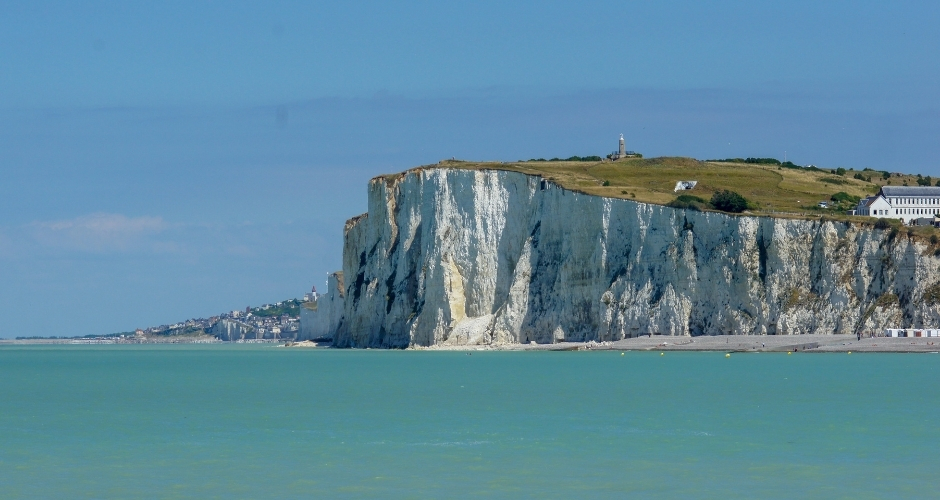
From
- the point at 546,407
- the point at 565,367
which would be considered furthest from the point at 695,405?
the point at 565,367

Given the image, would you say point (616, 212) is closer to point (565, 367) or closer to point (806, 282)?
point (806, 282)

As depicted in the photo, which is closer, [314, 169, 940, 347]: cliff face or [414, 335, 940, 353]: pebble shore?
[414, 335, 940, 353]: pebble shore

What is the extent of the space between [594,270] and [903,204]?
1923cm

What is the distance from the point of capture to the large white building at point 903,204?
2985 inches

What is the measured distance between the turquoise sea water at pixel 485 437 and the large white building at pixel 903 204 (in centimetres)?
3070

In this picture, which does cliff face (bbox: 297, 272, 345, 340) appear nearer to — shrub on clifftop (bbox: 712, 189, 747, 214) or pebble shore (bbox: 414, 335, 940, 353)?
pebble shore (bbox: 414, 335, 940, 353)

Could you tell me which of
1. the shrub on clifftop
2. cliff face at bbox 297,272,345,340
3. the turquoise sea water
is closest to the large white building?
the shrub on clifftop

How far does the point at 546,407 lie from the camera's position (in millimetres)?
31922

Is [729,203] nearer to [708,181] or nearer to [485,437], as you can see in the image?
[708,181]

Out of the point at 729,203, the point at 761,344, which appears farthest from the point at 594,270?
the point at 761,344

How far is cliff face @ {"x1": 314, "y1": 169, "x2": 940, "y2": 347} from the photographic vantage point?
65.2 meters

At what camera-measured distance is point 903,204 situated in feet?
255

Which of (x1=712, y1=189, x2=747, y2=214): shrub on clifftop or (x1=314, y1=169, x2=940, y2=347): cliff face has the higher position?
(x1=712, y1=189, x2=747, y2=214): shrub on clifftop

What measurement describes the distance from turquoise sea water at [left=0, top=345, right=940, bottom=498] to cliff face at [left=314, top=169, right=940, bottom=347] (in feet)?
62.5
